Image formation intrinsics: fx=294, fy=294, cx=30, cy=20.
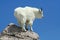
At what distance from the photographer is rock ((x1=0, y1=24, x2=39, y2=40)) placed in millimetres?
22453

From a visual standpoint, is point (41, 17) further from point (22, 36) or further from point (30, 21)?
point (22, 36)

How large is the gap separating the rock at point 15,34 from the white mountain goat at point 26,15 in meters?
0.50

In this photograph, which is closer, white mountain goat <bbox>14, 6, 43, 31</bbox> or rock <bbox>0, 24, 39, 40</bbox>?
rock <bbox>0, 24, 39, 40</bbox>

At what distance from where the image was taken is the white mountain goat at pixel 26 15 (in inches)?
920

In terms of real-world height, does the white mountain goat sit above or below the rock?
above

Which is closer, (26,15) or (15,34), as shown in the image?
(15,34)

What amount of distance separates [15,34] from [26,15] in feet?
6.51

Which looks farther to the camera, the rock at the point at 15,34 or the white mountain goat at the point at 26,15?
the white mountain goat at the point at 26,15

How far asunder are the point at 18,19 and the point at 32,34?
5.56 feet

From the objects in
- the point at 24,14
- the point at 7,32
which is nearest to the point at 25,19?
the point at 24,14

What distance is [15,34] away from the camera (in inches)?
890

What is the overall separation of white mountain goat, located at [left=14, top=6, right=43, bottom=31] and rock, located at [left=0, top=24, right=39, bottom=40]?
19.8 inches

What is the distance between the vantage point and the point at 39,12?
2509 centimetres

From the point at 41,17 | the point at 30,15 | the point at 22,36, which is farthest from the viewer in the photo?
the point at 41,17
